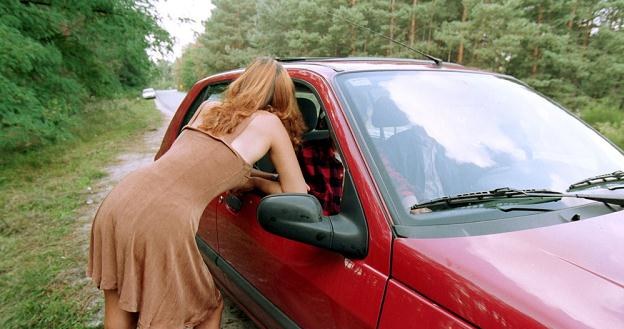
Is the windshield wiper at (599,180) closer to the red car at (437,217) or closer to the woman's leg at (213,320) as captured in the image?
the red car at (437,217)

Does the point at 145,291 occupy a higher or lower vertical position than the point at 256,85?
lower

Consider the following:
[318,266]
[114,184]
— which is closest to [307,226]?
[318,266]

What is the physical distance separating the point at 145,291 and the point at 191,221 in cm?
34

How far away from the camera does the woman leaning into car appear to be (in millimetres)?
1559

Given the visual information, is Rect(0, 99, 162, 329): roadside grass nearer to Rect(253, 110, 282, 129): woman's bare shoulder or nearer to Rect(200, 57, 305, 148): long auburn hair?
Rect(200, 57, 305, 148): long auburn hair

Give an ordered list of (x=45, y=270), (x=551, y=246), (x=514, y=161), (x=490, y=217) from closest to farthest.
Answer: (x=551, y=246) < (x=490, y=217) < (x=514, y=161) < (x=45, y=270)

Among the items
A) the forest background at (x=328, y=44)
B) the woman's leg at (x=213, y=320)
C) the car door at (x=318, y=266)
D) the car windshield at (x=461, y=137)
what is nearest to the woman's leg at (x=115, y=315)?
the woman's leg at (x=213, y=320)

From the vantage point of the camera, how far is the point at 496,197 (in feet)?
4.89

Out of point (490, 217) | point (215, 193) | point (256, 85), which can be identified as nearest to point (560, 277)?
point (490, 217)

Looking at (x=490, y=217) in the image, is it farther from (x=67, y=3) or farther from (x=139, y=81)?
(x=139, y=81)

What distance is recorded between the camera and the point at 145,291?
1.62m

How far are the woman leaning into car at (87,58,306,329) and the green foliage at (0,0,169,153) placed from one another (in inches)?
180

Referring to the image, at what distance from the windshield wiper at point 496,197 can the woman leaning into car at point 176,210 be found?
55cm

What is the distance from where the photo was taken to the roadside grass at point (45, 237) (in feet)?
9.95
